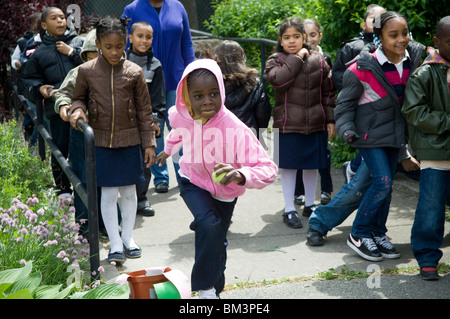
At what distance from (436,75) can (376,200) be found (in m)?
1.04

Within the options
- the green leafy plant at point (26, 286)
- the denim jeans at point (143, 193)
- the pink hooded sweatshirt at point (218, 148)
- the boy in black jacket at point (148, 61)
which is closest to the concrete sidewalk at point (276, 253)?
the denim jeans at point (143, 193)

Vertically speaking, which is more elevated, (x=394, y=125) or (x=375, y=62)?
(x=375, y=62)

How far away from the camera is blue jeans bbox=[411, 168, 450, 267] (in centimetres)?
474

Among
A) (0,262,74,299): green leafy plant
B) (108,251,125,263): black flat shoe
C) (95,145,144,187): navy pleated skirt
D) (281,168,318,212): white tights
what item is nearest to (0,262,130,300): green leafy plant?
(0,262,74,299): green leafy plant

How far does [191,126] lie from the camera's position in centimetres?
414

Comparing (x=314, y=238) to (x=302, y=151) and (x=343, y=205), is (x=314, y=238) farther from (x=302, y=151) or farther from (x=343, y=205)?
(x=302, y=151)

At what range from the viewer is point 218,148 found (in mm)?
3977

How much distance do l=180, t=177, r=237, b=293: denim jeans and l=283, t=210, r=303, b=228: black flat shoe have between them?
1.99 meters

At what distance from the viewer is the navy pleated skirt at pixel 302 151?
20.1ft

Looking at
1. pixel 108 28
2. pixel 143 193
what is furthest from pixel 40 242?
pixel 143 193

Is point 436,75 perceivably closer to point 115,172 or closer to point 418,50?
point 418,50

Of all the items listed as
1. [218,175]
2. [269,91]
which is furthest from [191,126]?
[269,91]

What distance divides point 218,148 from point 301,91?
89.0 inches

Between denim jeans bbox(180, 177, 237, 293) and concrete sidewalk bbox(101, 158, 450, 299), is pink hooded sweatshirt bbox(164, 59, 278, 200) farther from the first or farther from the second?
concrete sidewalk bbox(101, 158, 450, 299)
